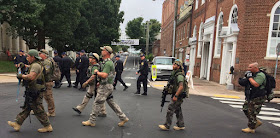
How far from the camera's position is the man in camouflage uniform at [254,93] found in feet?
16.1

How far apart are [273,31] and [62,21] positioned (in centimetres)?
1657

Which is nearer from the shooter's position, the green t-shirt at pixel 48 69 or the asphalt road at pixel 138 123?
the asphalt road at pixel 138 123

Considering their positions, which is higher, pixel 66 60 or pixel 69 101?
pixel 66 60

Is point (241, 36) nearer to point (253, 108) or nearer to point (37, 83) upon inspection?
point (253, 108)

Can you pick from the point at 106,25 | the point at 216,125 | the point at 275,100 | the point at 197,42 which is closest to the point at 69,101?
the point at 216,125

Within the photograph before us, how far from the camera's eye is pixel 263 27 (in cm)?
1168

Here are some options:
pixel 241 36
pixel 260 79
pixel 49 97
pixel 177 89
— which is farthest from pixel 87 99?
pixel 241 36

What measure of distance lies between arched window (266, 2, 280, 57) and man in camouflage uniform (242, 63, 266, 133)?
8.10 meters

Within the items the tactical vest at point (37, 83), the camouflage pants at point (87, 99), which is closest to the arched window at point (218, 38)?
the camouflage pants at point (87, 99)

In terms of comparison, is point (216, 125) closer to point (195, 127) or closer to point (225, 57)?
point (195, 127)

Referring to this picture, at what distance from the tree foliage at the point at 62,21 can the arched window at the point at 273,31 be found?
15772 millimetres

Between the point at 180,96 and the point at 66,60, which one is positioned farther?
the point at 66,60

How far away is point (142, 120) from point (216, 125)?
6.60 feet

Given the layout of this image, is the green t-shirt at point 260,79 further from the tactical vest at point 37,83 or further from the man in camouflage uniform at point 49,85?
the man in camouflage uniform at point 49,85
